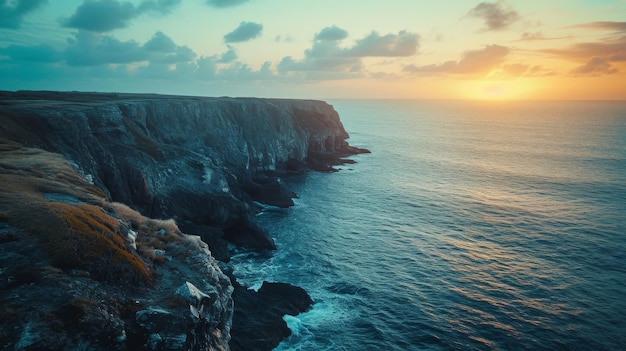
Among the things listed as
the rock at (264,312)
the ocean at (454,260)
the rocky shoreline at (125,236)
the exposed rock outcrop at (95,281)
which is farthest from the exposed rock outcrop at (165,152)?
the exposed rock outcrop at (95,281)

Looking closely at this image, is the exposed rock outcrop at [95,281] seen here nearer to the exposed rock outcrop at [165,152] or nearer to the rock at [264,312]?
the rock at [264,312]

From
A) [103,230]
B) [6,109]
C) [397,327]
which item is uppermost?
[6,109]

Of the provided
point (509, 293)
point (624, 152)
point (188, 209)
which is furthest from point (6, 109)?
point (624, 152)

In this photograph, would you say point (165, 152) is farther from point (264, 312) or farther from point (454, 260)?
point (454, 260)

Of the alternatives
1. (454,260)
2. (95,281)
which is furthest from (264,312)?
(454,260)

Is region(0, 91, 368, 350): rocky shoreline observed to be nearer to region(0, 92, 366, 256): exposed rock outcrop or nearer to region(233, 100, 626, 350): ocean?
region(0, 92, 366, 256): exposed rock outcrop

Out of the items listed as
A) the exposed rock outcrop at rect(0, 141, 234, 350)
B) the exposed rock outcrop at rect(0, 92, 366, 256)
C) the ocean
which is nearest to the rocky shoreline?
the exposed rock outcrop at rect(0, 141, 234, 350)

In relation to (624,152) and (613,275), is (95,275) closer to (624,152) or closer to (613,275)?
(613,275)
